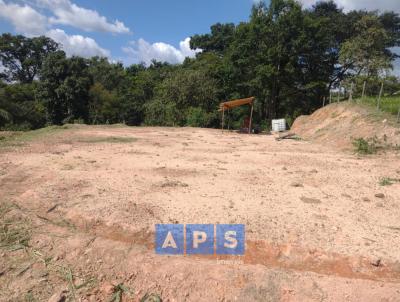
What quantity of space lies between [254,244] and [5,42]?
132 ft

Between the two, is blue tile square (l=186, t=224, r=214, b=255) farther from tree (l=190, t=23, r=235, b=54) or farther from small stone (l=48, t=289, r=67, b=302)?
tree (l=190, t=23, r=235, b=54)

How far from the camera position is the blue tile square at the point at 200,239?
11.9ft

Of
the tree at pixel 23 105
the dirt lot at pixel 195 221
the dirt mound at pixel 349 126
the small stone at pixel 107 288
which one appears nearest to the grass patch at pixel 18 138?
the dirt lot at pixel 195 221

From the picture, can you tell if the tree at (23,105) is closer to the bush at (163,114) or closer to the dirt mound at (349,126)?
the bush at (163,114)

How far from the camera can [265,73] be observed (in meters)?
22.0

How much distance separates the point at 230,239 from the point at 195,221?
569 millimetres

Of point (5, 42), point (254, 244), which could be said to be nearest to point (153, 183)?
point (254, 244)

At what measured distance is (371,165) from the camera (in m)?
7.51

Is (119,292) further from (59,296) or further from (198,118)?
(198,118)

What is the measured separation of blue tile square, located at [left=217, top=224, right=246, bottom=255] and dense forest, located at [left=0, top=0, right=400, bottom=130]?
57.3 feet

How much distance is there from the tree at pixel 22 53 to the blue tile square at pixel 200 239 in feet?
123

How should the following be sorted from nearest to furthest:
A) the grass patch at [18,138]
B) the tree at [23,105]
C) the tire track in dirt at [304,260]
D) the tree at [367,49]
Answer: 1. the tire track in dirt at [304,260]
2. the grass patch at [18,138]
3. the tree at [367,49]
4. the tree at [23,105]

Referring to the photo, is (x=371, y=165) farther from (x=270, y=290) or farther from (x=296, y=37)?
(x=296, y=37)

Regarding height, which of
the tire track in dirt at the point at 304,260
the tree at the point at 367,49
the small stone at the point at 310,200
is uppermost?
the tree at the point at 367,49
